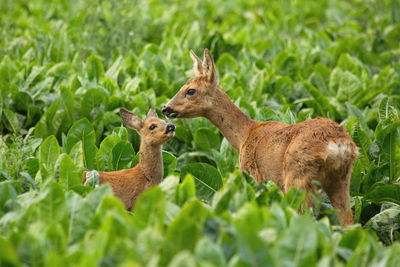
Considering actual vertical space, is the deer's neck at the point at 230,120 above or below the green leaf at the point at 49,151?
below

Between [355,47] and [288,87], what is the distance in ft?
7.30

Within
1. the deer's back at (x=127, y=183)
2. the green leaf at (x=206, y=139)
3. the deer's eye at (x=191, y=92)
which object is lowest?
the green leaf at (x=206, y=139)

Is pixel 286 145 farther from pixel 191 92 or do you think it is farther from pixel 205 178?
pixel 191 92

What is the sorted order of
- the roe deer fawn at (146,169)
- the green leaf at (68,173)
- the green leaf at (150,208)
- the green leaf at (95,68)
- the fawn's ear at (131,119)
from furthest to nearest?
the green leaf at (95,68)
the fawn's ear at (131,119)
the roe deer fawn at (146,169)
the green leaf at (68,173)
the green leaf at (150,208)

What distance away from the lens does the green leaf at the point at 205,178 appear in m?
6.29

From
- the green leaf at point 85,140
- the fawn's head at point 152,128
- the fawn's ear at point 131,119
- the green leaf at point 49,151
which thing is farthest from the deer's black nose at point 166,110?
the green leaf at point 49,151

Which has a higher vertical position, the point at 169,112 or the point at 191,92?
the point at 191,92

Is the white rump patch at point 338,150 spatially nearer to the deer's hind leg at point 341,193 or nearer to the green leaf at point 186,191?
the deer's hind leg at point 341,193

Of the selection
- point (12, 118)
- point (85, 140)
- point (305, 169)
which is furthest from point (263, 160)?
point (12, 118)

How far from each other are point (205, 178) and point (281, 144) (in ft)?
2.38

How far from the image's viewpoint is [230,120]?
6742 millimetres

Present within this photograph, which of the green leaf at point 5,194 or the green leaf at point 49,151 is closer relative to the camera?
the green leaf at point 5,194

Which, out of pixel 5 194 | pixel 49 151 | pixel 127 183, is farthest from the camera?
pixel 127 183

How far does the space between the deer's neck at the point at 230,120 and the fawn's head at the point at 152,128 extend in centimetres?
53
